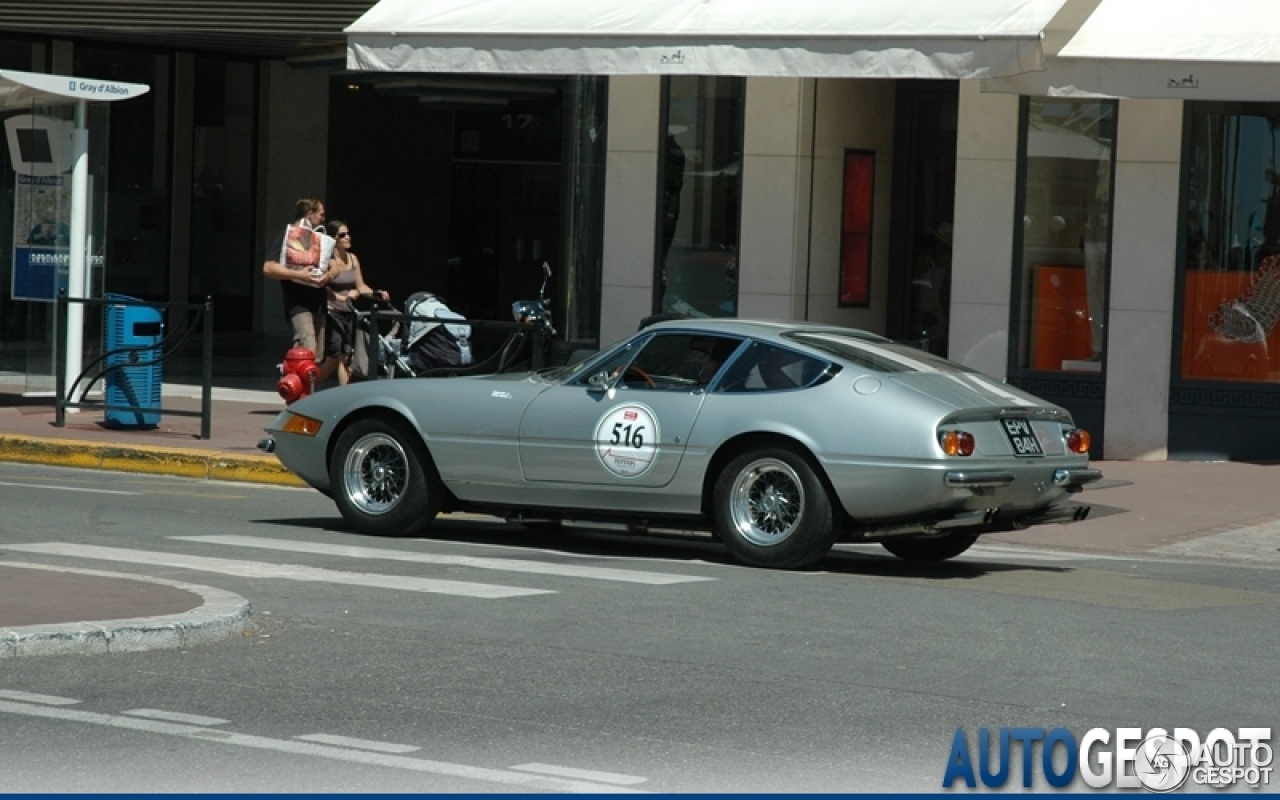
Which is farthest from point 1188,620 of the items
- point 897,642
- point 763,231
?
point 763,231

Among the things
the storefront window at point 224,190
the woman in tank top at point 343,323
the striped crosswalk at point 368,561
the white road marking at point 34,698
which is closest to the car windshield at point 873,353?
the striped crosswalk at point 368,561

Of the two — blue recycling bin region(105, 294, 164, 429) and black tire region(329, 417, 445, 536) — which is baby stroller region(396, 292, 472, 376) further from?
black tire region(329, 417, 445, 536)

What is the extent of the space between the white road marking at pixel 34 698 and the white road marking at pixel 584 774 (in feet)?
6.21

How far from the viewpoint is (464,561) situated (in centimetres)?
1105

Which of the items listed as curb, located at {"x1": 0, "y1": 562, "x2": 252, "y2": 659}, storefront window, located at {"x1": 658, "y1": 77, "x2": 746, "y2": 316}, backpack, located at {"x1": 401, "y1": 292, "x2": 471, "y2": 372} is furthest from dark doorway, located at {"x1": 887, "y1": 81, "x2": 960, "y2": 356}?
curb, located at {"x1": 0, "y1": 562, "x2": 252, "y2": 659}

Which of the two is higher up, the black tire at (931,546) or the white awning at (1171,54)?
the white awning at (1171,54)

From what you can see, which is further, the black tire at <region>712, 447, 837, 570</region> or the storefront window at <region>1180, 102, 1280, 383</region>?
the storefront window at <region>1180, 102, 1280, 383</region>

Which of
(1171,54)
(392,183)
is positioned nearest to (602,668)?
(1171,54)

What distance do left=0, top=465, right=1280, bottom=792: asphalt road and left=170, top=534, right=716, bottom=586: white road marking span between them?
1.2 inches

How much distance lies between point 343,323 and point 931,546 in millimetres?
7762

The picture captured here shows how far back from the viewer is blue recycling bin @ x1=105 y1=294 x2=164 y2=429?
1716cm

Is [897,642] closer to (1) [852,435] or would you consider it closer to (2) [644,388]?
(1) [852,435]

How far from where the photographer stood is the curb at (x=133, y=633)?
803cm

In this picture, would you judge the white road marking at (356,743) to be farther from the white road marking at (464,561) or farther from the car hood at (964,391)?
the car hood at (964,391)
